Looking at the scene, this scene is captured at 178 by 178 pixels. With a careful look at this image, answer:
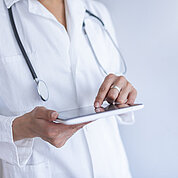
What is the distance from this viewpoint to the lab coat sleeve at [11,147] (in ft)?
2.07

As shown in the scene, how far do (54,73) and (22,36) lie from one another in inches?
5.4

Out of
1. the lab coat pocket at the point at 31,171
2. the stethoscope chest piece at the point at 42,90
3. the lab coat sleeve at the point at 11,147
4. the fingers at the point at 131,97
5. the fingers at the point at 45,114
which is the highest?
the stethoscope chest piece at the point at 42,90

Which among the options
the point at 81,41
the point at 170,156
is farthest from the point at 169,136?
the point at 81,41

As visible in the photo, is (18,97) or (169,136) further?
(169,136)

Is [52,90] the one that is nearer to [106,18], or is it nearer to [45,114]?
[45,114]

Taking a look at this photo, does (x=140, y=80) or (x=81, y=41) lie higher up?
(x=81, y=41)

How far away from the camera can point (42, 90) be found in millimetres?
658

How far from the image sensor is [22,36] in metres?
0.70

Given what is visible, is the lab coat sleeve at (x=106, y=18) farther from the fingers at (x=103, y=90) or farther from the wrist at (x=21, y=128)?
the wrist at (x=21, y=128)

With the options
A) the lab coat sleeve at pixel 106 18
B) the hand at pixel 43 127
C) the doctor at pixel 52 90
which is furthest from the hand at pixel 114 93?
the lab coat sleeve at pixel 106 18

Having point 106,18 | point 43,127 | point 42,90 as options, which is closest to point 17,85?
point 42,90

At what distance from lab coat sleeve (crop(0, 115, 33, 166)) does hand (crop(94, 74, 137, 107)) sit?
0.22m

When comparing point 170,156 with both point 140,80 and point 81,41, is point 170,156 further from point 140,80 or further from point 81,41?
point 81,41

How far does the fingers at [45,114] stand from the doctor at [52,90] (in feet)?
0.25
